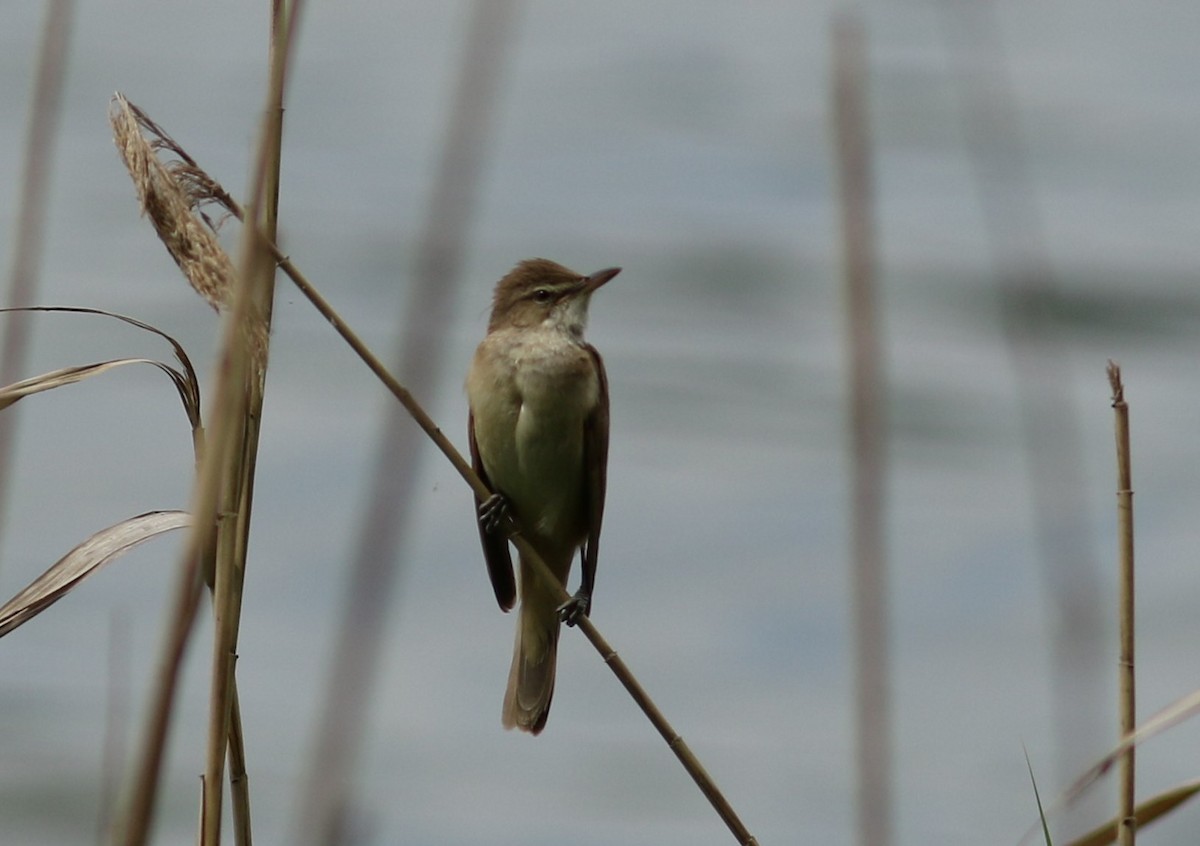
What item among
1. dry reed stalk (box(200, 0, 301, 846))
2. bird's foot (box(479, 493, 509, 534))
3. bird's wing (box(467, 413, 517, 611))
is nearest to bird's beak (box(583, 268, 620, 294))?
bird's wing (box(467, 413, 517, 611))

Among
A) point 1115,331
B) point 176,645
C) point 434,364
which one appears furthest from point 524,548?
point 1115,331

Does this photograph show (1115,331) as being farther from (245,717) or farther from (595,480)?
(595,480)

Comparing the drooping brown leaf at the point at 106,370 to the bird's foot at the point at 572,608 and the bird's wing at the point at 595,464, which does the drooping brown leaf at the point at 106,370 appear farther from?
the bird's wing at the point at 595,464

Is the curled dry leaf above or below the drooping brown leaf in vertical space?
below

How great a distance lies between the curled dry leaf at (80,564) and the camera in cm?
266

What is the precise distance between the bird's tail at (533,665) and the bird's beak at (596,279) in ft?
2.90

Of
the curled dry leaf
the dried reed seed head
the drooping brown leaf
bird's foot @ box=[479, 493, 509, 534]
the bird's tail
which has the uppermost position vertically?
the dried reed seed head

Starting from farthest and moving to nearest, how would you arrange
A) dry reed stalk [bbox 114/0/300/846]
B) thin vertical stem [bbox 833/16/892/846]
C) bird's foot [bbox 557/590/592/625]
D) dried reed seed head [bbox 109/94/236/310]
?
bird's foot [bbox 557/590/592/625]
dried reed seed head [bbox 109/94/236/310]
thin vertical stem [bbox 833/16/892/846]
dry reed stalk [bbox 114/0/300/846]

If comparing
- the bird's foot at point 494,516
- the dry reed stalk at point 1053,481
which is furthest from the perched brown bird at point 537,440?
the dry reed stalk at point 1053,481

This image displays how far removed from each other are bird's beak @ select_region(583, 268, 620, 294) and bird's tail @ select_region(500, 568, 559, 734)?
89cm

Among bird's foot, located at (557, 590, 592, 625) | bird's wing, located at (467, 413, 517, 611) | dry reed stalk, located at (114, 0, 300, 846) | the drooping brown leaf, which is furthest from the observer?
bird's wing, located at (467, 413, 517, 611)

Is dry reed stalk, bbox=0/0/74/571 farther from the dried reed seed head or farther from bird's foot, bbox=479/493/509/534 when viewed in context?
bird's foot, bbox=479/493/509/534

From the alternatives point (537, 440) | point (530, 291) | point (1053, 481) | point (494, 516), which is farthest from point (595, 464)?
point (1053, 481)

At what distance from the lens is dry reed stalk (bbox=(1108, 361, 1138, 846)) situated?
2383mm
